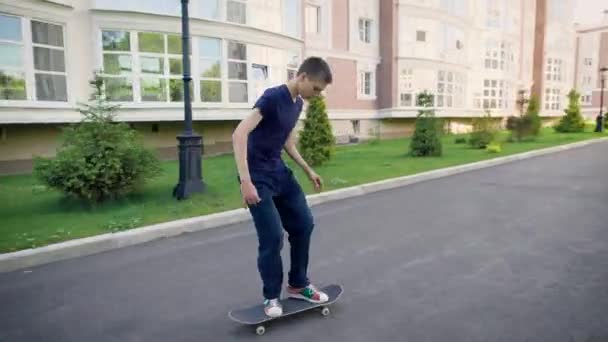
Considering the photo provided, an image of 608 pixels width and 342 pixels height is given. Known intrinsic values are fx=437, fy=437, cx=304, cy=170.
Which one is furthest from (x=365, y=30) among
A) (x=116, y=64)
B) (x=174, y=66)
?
(x=116, y=64)

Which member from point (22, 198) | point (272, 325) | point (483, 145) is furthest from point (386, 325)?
point (483, 145)

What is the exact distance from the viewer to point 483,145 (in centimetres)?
1822

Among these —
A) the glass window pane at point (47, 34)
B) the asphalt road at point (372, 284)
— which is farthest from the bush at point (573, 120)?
the glass window pane at point (47, 34)

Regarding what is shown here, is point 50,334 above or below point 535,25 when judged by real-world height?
below

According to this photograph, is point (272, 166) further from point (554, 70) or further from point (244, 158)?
point (554, 70)

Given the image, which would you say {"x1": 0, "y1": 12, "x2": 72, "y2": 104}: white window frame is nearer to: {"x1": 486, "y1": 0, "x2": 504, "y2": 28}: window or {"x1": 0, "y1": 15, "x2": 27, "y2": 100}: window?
{"x1": 0, "y1": 15, "x2": 27, "y2": 100}: window

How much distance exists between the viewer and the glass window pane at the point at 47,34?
530 inches

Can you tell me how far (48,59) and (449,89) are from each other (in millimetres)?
24272

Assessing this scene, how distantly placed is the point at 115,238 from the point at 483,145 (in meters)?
16.1

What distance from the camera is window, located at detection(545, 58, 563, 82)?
42781 millimetres

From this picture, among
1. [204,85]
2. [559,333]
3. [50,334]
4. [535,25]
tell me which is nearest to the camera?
[559,333]

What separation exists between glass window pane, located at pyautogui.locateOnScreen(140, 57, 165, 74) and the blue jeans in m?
13.8

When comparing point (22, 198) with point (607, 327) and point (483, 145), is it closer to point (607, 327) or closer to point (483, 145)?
point (607, 327)

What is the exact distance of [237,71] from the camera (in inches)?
703
